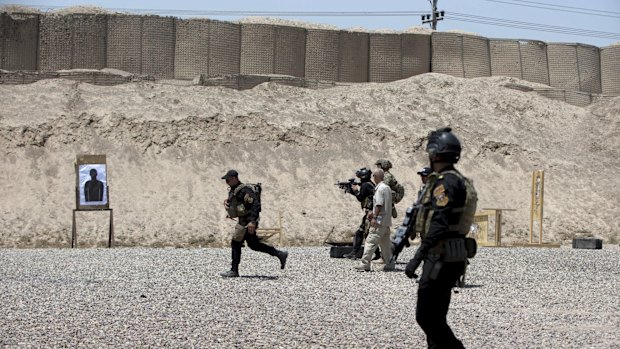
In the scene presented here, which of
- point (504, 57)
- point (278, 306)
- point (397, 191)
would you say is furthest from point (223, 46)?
point (278, 306)

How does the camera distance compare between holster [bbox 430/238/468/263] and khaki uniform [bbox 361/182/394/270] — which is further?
khaki uniform [bbox 361/182/394/270]

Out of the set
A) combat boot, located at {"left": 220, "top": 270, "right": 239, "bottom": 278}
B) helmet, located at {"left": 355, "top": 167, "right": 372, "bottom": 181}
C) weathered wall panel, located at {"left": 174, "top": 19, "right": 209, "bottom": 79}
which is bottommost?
combat boot, located at {"left": 220, "top": 270, "right": 239, "bottom": 278}

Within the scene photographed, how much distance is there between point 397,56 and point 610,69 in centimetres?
1077

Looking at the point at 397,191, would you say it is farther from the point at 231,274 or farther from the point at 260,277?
the point at 231,274

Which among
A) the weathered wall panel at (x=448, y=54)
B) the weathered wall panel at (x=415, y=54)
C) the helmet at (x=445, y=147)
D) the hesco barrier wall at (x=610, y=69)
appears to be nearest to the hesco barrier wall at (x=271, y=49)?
the weathered wall panel at (x=415, y=54)

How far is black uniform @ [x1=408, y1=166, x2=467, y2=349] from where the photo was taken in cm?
779

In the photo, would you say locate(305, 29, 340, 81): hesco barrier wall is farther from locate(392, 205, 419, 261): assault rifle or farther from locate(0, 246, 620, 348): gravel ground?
locate(392, 205, 419, 261): assault rifle

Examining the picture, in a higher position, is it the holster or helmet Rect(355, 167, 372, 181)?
helmet Rect(355, 167, 372, 181)

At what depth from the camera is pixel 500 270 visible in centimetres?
2005

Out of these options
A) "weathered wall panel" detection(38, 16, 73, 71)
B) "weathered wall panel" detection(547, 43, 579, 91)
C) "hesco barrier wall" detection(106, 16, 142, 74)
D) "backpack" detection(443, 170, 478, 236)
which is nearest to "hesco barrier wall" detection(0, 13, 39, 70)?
"weathered wall panel" detection(38, 16, 73, 71)

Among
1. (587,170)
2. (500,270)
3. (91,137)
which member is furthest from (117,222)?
(587,170)

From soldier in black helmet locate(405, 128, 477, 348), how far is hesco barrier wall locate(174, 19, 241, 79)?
32.7 metres

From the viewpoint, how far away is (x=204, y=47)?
40.0 meters

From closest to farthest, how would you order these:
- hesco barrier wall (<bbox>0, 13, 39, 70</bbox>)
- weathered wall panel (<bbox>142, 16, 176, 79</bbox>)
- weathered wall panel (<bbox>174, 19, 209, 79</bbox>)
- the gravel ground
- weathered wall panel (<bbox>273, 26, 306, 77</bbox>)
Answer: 1. the gravel ground
2. hesco barrier wall (<bbox>0, 13, 39, 70</bbox>)
3. weathered wall panel (<bbox>142, 16, 176, 79</bbox>)
4. weathered wall panel (<bbox>174, 19, 209, 79</bbox>)
5. weathered wall panel (<bbox>273, 26, 306, 77</bbox>)
